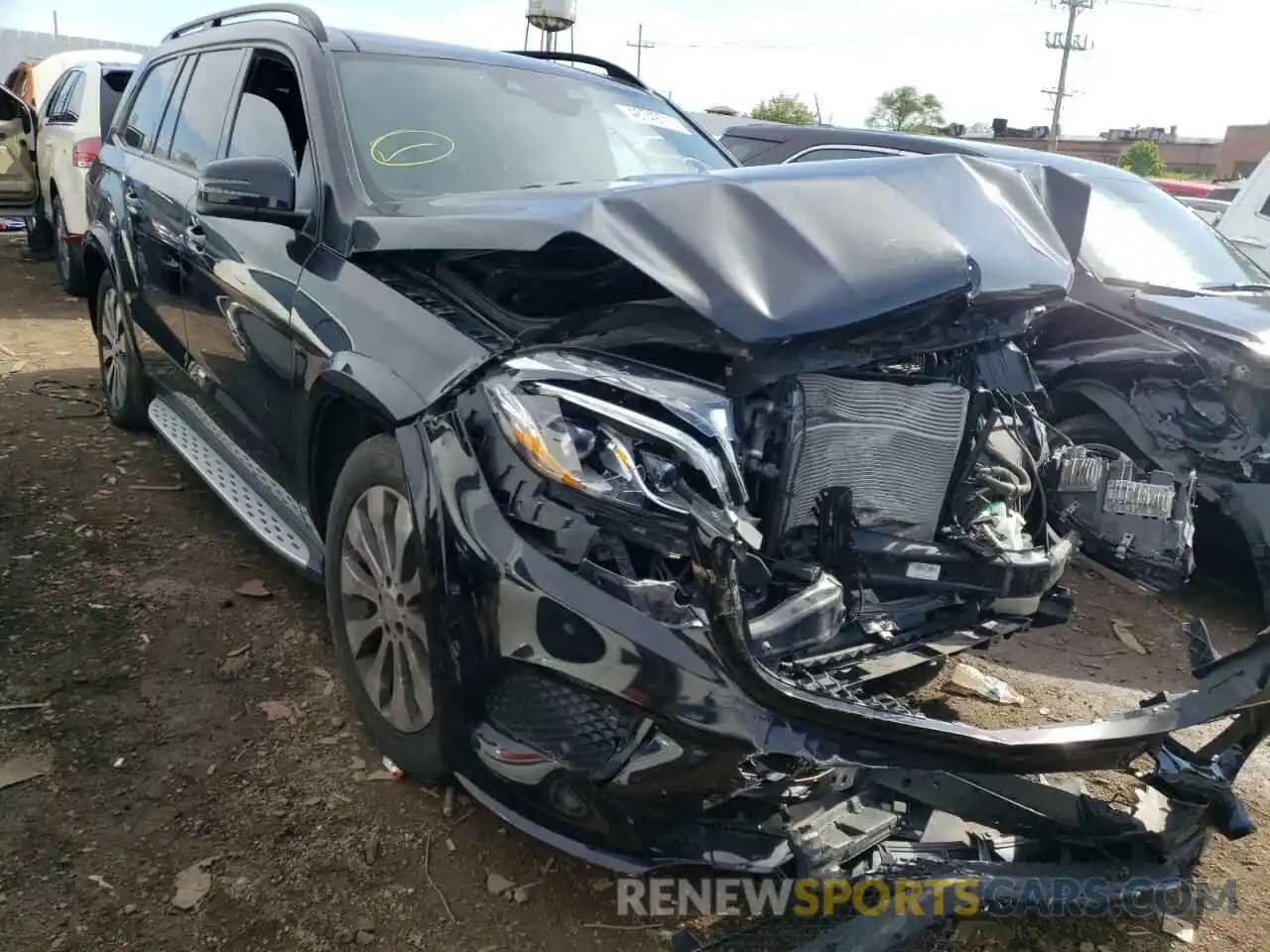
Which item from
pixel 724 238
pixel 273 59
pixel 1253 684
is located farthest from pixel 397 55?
pixel 1253 684

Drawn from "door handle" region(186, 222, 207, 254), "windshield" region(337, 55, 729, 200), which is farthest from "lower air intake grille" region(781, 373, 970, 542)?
"door handle" region(186, 222, 207, 254)

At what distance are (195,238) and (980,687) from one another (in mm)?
3225

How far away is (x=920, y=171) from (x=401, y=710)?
191 cm

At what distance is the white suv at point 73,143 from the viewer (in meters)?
7.98

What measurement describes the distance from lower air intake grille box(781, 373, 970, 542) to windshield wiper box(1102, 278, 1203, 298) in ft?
8.59

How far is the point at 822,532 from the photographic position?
2.36 m

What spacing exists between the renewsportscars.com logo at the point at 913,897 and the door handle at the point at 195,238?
2639 mm

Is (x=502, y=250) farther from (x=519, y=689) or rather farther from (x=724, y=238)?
(x=519, y=689)

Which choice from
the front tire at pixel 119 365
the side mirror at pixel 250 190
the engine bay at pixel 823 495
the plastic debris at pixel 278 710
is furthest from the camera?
the front tire at pixel 119 365

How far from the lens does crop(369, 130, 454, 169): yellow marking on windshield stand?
2.94 m

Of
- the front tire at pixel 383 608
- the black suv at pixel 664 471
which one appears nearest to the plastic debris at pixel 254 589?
A: the black suv at pixel 664 471

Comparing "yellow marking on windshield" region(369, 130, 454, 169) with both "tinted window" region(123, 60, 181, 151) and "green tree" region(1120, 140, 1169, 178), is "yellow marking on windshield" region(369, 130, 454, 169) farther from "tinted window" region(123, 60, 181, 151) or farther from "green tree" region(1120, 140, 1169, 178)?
"green tree" region(1120, 140, 1169, 178)

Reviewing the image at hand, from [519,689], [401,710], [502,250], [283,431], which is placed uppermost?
[502,250]

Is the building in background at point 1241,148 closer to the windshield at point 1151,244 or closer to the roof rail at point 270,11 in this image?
the windshield at point 1151,244
